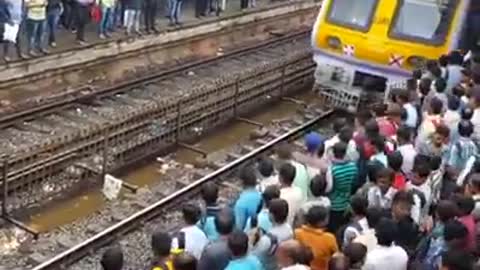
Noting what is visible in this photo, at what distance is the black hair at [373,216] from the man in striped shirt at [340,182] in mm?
1152

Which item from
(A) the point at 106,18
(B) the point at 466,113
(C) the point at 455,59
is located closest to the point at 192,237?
(B) the point at 466,113

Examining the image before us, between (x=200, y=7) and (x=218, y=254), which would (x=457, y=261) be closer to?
(x=218, y=254)

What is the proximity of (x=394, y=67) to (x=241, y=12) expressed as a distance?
8.39m

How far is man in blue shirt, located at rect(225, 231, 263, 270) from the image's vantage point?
6645 millimetres

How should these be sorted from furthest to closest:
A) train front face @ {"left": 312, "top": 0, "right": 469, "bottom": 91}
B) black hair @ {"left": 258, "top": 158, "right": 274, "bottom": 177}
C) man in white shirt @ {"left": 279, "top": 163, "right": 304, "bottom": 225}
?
train front face @ {"left": 312, "top": 0, "right": 469, "bottom": 91}, black hair @ {"left": 258, "top": 158, "right": 274, "bottom": 177}, man in white shirt @ {"left": 279, "top": 163, "right": 304, "bottom": 225}

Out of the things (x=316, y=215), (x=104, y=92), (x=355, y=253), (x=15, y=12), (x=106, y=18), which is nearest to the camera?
(x=355, y=253)

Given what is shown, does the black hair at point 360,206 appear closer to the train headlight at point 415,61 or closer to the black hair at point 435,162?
the black hair at point 435,162

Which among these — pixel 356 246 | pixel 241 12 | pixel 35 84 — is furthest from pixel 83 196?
pixel 241 12

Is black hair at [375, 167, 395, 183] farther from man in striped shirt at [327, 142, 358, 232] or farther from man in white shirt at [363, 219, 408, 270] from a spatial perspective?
man in white shirt at [363, 219, 408, 270]

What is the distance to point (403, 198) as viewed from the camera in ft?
25.2

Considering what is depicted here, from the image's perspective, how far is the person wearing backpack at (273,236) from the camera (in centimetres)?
722

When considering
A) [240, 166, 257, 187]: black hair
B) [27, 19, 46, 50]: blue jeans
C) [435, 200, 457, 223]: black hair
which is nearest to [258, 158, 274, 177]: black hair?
[240, 166, 257, 187]: black hair

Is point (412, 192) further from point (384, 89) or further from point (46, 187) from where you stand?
point (384, 89)

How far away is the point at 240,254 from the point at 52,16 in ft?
35.2
